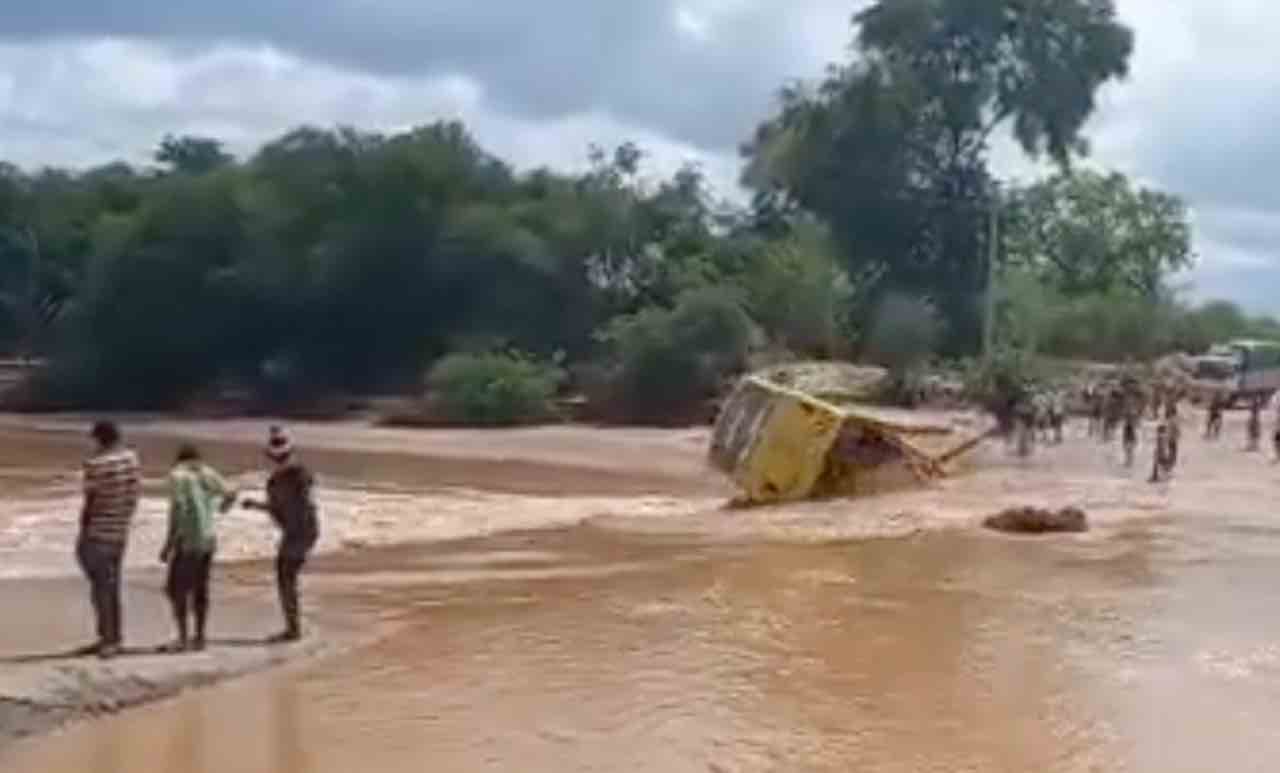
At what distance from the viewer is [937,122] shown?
7381cm

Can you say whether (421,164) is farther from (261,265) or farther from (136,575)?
(136,575)

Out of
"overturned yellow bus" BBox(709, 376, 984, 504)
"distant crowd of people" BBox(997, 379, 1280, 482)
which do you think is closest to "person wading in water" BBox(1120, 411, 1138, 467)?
"distant crowd of people" BBox(997, 379, 1280, 482)

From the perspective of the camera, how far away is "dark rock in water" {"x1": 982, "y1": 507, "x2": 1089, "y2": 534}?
32219mm

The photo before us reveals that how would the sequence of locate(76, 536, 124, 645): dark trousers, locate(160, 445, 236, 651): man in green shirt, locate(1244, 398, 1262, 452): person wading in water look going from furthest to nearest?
locate(1244, 398, 1262, 452): person wading in water, locate(160, 445, 236, 651): man in green shirt, locate(76, 536, 124, 645): dark trousers

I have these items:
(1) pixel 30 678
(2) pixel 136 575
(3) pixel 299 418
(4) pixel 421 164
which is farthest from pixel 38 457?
(1) pixel 30 678

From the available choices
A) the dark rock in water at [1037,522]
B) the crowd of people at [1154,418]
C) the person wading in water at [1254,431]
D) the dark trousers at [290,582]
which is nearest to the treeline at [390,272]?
the crowd of people at [1154,418]

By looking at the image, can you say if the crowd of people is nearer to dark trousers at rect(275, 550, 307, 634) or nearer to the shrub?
the shrub

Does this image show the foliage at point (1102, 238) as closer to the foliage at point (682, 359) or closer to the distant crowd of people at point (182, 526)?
the foliage at point (682, 359)

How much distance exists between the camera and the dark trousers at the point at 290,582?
18.0 m

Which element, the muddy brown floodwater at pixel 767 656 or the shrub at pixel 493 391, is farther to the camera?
the shrub at pixel 493 391

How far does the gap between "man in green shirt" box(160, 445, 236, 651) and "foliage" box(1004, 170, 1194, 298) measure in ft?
245

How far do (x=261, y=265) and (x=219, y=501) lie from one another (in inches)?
2315

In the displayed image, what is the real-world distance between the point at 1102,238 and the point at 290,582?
3302 inches

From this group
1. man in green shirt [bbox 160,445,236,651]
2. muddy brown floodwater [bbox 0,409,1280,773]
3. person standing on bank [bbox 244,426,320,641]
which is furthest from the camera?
person standing on bank [bbox 244,426,320,641]
